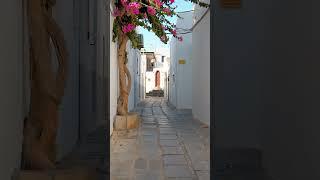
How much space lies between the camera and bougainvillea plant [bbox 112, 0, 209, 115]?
27.8ft

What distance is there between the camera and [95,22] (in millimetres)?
6137

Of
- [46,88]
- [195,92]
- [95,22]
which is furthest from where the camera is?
[195,92]

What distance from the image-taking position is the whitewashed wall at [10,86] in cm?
230

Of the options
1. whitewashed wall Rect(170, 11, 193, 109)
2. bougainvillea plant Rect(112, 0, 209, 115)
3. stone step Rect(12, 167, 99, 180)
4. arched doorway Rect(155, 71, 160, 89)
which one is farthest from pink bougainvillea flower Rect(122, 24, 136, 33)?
arched doorway Rect(155, 71, 160, 89)

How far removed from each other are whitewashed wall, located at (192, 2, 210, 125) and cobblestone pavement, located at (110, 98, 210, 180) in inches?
39.2

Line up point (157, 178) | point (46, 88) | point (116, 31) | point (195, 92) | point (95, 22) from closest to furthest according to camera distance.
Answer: point (46, 88), point (157, 178), point (95, 22), point (116, 31), point (195, 92)

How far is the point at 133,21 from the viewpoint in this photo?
28.5 ft

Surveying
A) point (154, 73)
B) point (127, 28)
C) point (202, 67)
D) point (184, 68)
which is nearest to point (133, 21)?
point (127, 28)

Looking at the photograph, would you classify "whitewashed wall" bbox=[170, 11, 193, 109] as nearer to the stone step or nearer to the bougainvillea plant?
the bougainvillea plant
